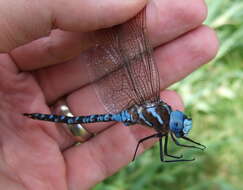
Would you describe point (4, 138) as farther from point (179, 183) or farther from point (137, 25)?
point (179, 183)

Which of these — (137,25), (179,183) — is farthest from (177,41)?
(179,183)

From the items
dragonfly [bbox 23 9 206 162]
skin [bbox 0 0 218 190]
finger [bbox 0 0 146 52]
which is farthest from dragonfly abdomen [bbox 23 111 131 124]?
finger [bbox 0 0 146 52]

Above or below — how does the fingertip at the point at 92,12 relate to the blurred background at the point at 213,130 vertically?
above

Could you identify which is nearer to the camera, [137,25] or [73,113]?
[137,25]

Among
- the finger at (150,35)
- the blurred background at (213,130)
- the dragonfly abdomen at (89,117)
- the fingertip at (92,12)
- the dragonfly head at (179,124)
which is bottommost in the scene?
the blurred background at (213,130)

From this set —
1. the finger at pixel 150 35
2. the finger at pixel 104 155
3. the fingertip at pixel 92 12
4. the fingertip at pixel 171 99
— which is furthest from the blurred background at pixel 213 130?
the fingertip at pixel 92 12

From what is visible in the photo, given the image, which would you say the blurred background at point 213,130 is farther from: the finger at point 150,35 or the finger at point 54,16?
the finger at point 54,16

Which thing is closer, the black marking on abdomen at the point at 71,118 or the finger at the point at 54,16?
the finger at the point at 54,16
